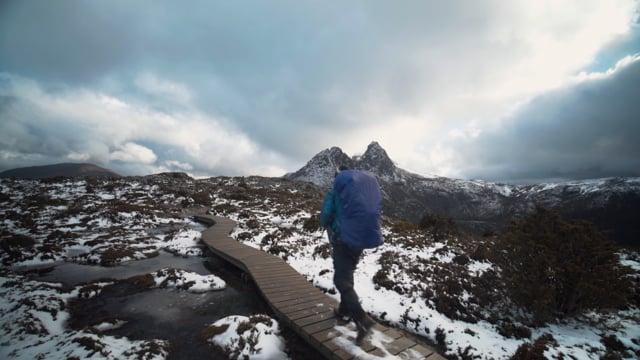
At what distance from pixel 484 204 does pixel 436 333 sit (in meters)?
Answer: 222

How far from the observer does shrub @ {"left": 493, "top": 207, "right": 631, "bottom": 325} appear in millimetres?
6109

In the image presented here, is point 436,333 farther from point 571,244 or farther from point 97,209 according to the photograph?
point 97,209

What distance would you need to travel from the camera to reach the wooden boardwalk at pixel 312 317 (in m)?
4.37

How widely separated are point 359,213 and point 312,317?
106 inches

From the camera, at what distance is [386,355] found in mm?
4242

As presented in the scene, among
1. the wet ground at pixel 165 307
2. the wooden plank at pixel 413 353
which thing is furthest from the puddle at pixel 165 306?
the wooden plank at pixel 413 353

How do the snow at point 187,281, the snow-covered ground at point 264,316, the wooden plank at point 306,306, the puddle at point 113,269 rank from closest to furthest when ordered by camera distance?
the snow-covered ground at point 264,316
the wooden plank at point 306,306
the snow at point 187,281
the puddle at point 113,269

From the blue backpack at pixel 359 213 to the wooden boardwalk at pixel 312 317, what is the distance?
1.71 m

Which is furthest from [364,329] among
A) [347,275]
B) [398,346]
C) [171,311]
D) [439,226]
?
[439,226]

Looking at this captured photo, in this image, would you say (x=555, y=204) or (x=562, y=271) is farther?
(x=555, y=204)

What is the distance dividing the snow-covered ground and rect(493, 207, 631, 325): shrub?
611mm

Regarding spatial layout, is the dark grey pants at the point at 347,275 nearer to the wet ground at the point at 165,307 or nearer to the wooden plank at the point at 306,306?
the wet ground at the point at 165,307

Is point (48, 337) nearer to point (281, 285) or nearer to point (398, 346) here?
point (281, 285)

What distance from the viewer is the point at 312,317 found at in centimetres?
554
